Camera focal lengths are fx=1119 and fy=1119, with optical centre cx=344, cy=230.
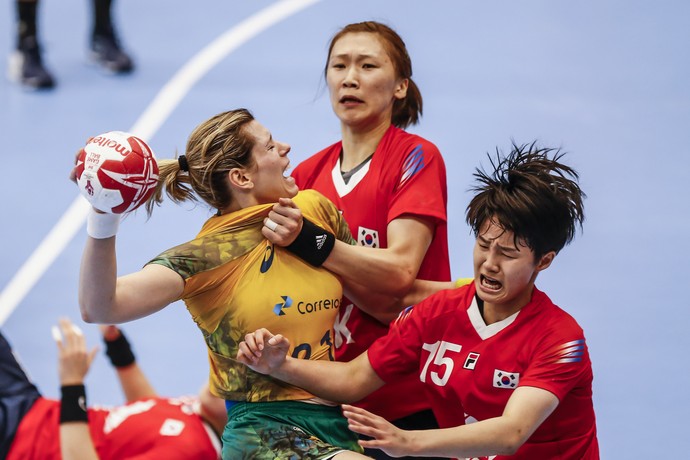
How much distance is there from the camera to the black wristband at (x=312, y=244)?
12.4 ft

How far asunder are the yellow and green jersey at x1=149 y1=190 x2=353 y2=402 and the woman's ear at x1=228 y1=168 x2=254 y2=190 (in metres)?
0.08

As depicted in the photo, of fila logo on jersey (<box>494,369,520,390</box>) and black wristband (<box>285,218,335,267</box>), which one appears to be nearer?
fila logo on jersey (<box>494,369,520,390</box>)

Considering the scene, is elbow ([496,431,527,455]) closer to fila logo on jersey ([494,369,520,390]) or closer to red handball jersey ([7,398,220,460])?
fila logo on jersey ([494,369,520,390])

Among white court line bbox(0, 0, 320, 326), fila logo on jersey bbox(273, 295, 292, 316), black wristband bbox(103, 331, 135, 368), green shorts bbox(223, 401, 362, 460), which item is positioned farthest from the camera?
white court line bbox(0, 0, 320, 326)

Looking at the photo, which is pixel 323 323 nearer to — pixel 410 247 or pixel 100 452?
pixel 410 247

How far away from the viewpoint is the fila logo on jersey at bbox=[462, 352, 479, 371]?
3.71 m

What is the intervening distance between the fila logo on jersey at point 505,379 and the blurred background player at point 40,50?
273 inches

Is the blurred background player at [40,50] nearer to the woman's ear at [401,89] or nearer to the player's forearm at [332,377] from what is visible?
the woman's ear at [401,89]

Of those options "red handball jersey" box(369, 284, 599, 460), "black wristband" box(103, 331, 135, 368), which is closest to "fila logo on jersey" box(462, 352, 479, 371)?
"red handball jersey" box(369, 284, 599, 460)

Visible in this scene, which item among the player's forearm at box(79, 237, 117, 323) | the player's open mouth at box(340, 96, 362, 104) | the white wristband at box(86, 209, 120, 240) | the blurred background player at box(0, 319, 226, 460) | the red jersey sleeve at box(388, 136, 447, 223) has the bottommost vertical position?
the blurred background player at box(0, 319, 226, 460)

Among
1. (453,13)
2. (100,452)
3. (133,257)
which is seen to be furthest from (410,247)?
(453,13)

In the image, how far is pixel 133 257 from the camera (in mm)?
7762

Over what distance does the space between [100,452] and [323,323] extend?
6.27 ft

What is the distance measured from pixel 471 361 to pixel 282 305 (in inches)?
25.8
